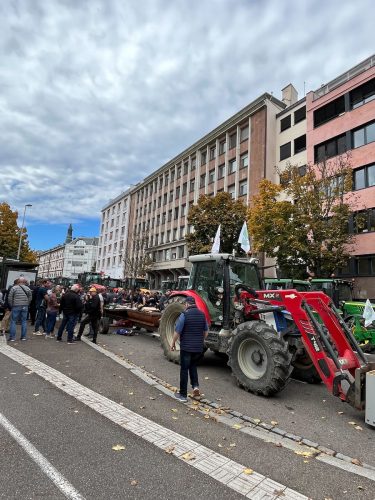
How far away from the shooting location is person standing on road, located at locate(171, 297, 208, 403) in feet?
19.7

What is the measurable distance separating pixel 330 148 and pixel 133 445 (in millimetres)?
26131

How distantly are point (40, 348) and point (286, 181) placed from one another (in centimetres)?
1685

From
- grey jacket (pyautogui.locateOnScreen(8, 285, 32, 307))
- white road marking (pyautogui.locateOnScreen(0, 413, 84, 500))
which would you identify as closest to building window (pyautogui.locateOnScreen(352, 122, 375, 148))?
grey jacket (pyautogui.locateOnScreen(8, 285, 32, 307))

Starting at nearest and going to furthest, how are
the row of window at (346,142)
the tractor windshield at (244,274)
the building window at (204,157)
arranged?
the tractor windshield at (244,274), the row of window at (346,142), the building window at (204,157)

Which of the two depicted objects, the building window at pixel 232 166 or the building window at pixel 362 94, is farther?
the building window at pixel 232 166

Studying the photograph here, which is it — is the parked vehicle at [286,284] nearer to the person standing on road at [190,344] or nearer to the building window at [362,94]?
the person standing on road at [190,344]

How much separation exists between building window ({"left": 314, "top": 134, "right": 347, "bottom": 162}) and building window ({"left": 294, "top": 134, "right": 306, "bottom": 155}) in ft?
7.44

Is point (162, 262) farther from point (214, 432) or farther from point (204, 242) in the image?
point (214, 432)

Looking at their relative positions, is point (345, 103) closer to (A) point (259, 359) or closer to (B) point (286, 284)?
(B) point (286, 284)

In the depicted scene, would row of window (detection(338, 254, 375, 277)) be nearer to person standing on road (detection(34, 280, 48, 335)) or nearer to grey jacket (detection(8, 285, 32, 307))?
person standing on road (detection(34, 280, 48, 335))

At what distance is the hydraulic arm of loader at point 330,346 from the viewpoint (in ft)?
17.5

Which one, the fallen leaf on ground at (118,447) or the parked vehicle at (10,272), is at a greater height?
the parked vehicle at (10,272)

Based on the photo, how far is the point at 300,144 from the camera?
2928 centimetres

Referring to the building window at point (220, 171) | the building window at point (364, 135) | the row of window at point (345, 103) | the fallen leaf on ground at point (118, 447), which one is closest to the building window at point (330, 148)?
the building window at point (364, 135)
